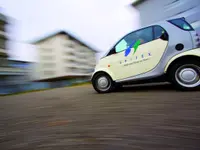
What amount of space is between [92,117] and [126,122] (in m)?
0.59

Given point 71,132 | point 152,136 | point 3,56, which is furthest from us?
point 3,56

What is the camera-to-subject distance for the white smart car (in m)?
3.90

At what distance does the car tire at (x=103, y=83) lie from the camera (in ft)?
16.6

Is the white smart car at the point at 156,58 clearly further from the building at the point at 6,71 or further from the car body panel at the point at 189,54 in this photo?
the building at the point at 6,71

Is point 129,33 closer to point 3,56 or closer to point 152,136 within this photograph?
point 152,136

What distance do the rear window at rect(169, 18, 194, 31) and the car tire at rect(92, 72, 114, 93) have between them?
2.20 metres

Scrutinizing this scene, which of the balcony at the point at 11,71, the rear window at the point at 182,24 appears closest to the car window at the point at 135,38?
the rear window at the point at 182,24

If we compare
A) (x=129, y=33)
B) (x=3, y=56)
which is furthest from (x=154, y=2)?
(x=3, y=56)

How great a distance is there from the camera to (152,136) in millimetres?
1654

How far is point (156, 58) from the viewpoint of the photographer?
4.22 metres

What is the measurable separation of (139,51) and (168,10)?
17.5 m

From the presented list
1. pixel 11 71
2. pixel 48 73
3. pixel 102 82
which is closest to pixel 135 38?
pixel 102 82

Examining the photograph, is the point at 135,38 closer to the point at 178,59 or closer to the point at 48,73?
the point at 178,59

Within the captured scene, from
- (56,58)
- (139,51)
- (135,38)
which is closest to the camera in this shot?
(139,51)
